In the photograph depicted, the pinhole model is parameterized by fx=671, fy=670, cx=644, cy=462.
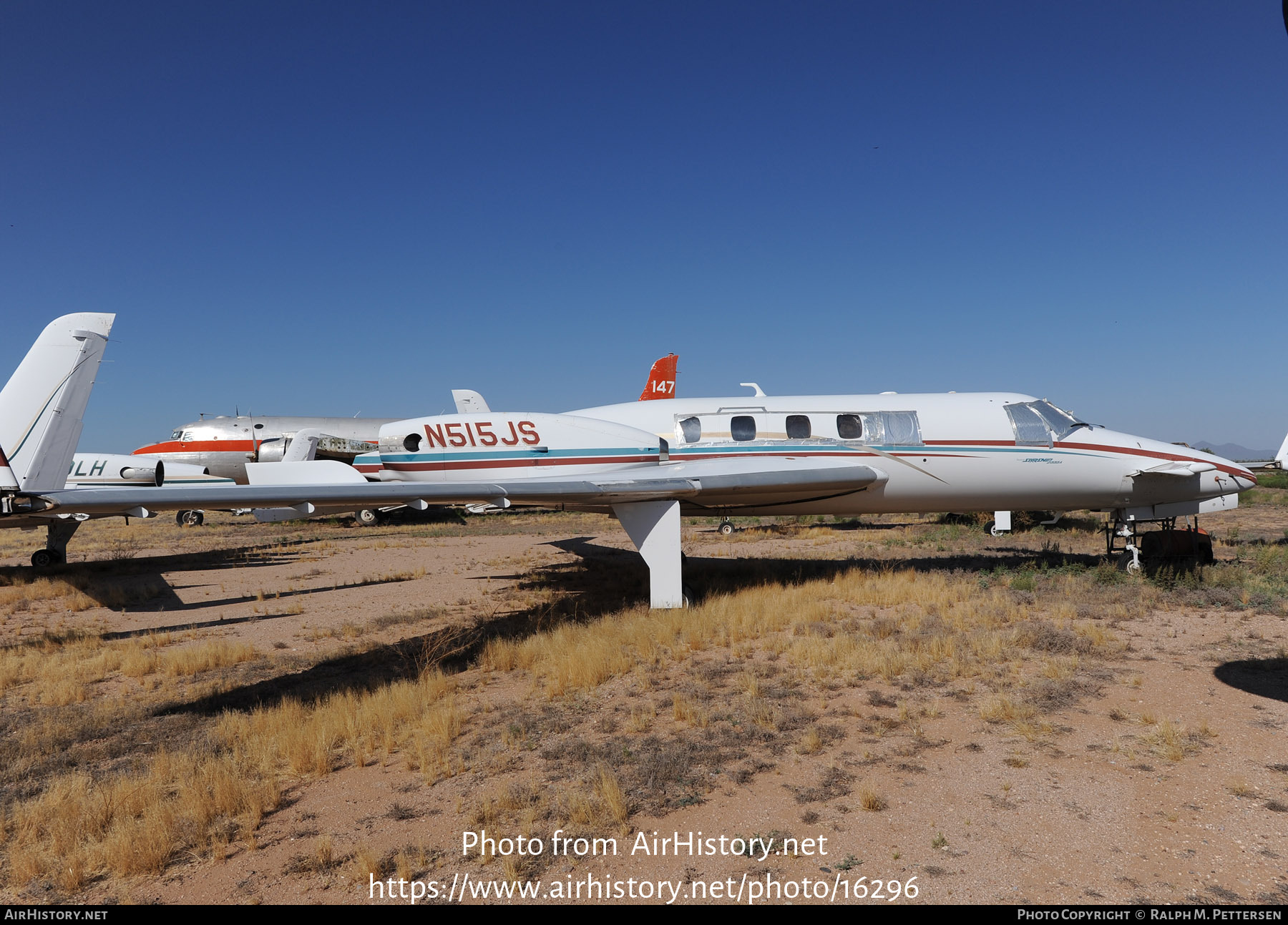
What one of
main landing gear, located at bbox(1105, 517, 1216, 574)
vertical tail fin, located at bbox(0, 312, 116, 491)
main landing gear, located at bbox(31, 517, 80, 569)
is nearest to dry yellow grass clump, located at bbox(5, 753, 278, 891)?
vertical tail fin, located at bbox(0, 312, 116, 491)

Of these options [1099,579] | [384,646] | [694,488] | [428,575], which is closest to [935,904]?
[694,488]

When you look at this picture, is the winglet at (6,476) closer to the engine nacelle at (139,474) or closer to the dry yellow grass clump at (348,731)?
the dry yellow grass clump at (348,731)

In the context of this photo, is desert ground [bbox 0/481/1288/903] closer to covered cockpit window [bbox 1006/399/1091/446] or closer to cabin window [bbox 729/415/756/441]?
covered cockpit window [bbox 1006/399/1091/446]

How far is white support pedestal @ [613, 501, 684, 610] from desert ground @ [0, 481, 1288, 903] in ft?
1.83

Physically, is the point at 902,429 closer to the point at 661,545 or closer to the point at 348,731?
the point at 661,545

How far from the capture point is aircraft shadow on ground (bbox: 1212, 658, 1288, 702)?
20.5 ft

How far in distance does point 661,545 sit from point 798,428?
332 cm

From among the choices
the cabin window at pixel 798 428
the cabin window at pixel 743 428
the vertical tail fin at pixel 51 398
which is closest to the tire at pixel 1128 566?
the cabin window at pixel 798 428

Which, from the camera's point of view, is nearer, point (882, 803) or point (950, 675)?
point (882, 803)

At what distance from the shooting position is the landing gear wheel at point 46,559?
680 inches

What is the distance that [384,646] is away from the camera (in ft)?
30.6

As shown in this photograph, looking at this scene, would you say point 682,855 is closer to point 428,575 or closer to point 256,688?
point 256,688

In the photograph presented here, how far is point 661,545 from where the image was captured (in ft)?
33.2

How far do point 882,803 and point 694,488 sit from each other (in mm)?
6002
